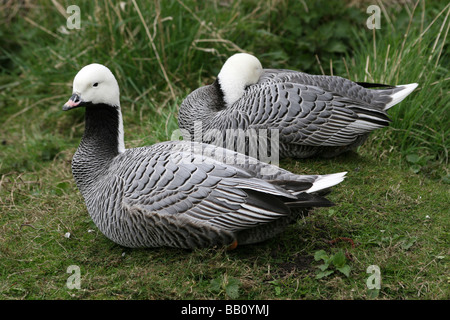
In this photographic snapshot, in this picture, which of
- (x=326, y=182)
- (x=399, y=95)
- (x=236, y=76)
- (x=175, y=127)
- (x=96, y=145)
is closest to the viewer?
(x=326, y=182)

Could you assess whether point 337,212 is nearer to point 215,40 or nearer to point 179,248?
point 179,248

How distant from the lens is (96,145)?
377 cm

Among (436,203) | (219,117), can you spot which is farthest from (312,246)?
(219,117)

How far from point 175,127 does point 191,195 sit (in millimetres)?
2015

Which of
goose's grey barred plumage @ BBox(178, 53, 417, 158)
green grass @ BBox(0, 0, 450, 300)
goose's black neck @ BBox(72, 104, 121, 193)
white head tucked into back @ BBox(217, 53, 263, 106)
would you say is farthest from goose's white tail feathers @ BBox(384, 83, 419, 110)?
goose's black neck @ BBox(72, 104, 121, 193)

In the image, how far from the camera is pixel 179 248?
346cm

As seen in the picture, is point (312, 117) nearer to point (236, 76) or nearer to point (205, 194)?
point (236, 76)

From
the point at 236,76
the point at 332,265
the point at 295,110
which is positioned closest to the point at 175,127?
the point at 236,76

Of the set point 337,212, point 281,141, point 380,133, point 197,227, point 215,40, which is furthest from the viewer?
point 215,40

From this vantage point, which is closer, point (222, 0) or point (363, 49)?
point (363, 49)

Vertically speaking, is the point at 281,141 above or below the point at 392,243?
above

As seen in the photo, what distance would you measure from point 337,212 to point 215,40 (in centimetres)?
284

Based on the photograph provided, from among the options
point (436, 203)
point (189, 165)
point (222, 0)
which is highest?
point (222, 0)

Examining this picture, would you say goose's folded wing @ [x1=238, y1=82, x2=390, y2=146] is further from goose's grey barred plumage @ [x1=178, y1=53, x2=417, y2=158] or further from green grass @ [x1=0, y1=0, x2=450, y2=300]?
green grass @ [x1=0, y1=0, x2=450, y2=300]
